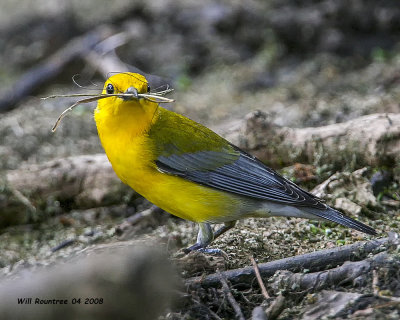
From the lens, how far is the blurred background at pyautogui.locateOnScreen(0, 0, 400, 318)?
6.22 meters

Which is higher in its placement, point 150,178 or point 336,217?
point 150,178

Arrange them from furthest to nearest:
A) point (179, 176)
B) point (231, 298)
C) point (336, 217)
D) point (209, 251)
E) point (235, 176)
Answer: point (235, 176), point (179, 176), point (336, 217), point (209, 251), point (231, 298)

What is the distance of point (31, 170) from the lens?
631cm

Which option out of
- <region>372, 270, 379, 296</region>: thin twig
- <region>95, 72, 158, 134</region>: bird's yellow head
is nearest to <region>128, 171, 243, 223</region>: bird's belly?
<region>95, 72, 158, 134</region>: bird's yellow head

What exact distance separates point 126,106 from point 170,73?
5.05 metres

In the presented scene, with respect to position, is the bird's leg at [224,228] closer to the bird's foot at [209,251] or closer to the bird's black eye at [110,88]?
the bird's foot at [209,251]

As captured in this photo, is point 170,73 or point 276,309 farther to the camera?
point 170,73

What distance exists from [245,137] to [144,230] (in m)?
1.42

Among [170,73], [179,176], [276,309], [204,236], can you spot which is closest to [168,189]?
[179,176]

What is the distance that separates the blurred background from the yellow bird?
50 centimetres

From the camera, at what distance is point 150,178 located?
4.75m

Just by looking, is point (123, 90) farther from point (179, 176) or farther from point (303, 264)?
point (303, 264)

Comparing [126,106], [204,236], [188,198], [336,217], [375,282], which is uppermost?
[126,106]

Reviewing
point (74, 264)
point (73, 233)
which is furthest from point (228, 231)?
point (74, 264)
